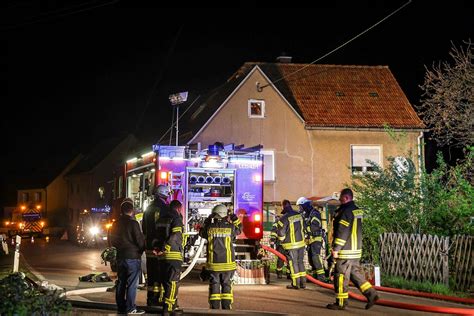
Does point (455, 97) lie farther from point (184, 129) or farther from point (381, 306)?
point (184, 129)

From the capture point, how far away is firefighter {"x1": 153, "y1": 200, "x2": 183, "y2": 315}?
32.1 ft

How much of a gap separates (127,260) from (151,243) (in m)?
0.92

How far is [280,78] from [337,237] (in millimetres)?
22145

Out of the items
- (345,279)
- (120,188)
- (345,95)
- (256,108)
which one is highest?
(345,95)

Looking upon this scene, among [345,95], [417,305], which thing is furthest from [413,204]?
[345,95]

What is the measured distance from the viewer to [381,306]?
11.2 m

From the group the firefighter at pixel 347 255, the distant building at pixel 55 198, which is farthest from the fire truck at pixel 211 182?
the distant building at pixel 55 198

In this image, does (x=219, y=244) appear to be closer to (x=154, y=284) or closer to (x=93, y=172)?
(x=154, y=284)

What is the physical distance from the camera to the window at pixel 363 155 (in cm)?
3058

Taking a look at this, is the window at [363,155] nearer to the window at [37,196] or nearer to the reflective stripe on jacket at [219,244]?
the reflective stripe on jacket at [219,244]

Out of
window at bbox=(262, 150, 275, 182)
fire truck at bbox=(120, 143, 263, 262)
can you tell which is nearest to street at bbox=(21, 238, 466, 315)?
fire truck at bbox=(120, 143, 263, 262)

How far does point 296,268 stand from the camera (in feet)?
45.4

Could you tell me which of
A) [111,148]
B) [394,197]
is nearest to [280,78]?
[394,197]

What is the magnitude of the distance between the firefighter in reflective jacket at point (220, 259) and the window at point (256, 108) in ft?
66.6
